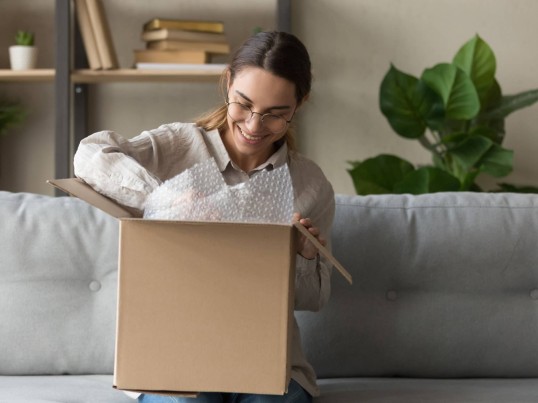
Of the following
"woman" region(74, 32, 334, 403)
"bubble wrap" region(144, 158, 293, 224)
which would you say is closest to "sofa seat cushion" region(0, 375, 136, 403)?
"woman" region(74, 32, 334, 403)

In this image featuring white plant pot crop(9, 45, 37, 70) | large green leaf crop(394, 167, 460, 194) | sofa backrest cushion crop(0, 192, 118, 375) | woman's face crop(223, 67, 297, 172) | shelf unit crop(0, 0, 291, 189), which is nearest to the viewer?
woman's face crop(223, 67, 297, 172)

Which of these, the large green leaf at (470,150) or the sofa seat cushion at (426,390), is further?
the large green leaf at (470,150)

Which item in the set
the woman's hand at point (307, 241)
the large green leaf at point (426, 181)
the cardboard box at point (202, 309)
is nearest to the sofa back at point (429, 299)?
the woman's hand at point (307, 241)

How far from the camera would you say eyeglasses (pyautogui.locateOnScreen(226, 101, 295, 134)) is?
5.23ft

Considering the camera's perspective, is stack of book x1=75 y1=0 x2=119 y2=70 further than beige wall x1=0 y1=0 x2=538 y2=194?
No

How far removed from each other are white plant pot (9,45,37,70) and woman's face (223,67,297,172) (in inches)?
61.2

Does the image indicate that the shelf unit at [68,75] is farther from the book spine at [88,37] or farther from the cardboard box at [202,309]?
the cardboard box at [202,309]

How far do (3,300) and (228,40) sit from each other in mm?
1589

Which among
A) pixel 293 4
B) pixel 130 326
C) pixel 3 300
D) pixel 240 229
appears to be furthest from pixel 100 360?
pixel 293 4

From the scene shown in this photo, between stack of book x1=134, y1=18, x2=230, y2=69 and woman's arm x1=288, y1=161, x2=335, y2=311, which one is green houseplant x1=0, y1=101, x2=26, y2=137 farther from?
woman's arm x1=288, y1=161, x2=335, y2=311

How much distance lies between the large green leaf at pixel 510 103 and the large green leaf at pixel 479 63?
0.08 metres

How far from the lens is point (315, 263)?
1.69 meters

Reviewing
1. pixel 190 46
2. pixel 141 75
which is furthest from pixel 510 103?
pixel 141 75

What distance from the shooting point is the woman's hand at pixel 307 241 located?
134cm
